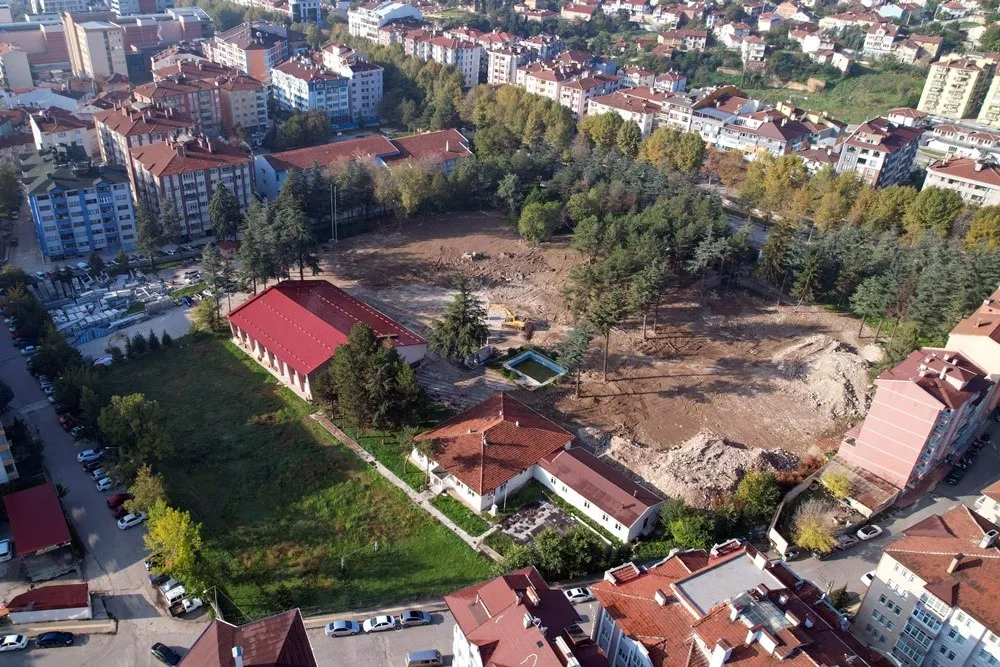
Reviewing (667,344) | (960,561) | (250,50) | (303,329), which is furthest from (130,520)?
(250,50)

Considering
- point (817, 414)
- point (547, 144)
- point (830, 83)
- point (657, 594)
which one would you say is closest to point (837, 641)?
point (657, 594)

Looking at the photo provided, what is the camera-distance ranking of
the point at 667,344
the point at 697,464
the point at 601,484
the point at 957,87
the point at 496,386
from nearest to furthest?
the point at 601,484 → the point at 697,464 → the point at 496,386 → the point at 667,344 → the point at 957,87

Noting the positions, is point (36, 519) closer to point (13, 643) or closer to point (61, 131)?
point (13, 643)

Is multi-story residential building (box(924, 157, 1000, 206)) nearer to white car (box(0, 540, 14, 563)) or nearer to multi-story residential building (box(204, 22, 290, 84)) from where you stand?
white car (box(0, 540, 14, 563))

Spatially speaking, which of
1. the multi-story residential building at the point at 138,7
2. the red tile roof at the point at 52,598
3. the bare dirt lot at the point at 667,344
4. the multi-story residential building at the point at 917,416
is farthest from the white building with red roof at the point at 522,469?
the multi-story residential building at the point at 138,7

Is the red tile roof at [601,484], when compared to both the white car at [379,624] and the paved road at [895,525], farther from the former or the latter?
the white car at [379,624]
